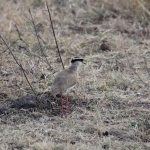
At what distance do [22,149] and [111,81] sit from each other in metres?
2.61

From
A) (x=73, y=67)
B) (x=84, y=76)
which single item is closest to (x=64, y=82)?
(x=73, y=67)

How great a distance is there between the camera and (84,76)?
318 inches

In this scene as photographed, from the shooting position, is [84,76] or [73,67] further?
[84,76]

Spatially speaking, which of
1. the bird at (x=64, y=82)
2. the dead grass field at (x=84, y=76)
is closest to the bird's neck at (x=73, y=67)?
the bird at (x=64, y=82)

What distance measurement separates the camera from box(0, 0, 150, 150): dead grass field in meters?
5.89

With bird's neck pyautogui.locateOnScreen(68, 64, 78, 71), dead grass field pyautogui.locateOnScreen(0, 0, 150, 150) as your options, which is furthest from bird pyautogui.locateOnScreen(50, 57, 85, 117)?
dead grass field pyautogui.locateOnScreen(0, 0, 150, 150)

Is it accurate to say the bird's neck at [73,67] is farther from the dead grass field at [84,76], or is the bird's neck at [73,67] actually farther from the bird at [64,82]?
the dead grass field at [84,76]

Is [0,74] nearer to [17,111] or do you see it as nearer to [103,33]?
[17,111]

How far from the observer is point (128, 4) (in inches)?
437

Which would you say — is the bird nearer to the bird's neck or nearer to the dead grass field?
the bird's neck

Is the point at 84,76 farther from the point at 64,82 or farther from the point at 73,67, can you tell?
the point at 64,82

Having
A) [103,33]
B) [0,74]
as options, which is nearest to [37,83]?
[0,74]

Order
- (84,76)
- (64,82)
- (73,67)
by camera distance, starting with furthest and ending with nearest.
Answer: (84,76)
(73,67)
(64,82)

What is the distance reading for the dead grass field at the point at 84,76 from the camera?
5.89 meters
